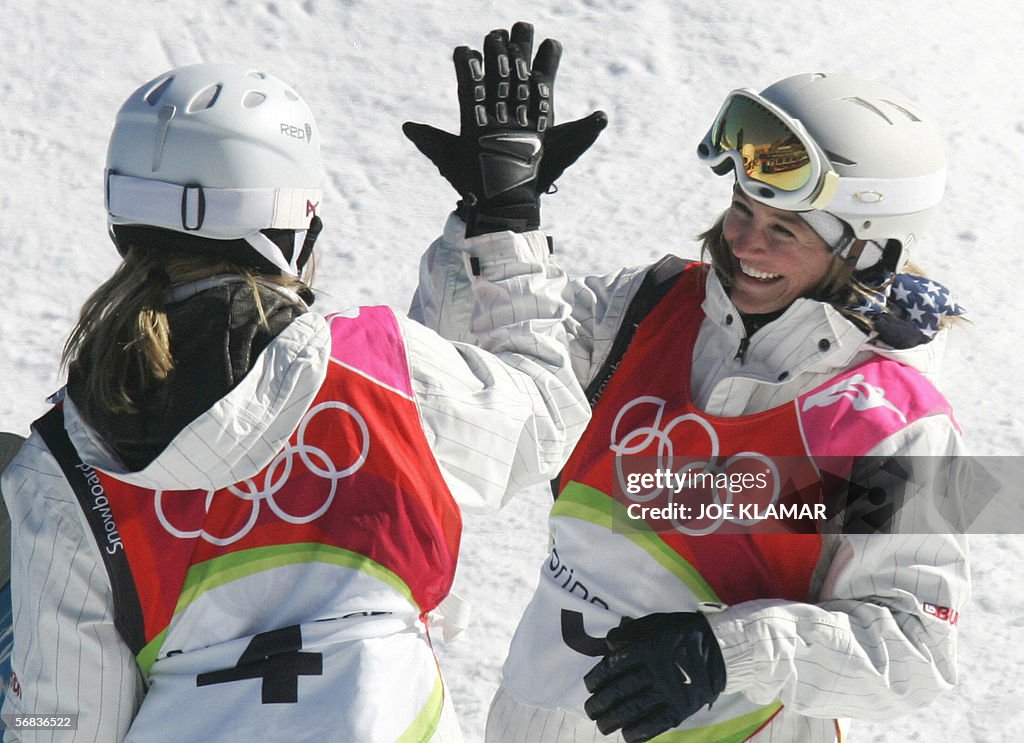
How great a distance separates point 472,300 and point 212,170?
72cm

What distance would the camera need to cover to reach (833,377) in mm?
2848

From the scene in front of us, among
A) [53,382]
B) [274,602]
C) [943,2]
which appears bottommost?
[53,382]

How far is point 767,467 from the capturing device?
284cm

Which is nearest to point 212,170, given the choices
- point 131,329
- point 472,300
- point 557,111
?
point 131,329

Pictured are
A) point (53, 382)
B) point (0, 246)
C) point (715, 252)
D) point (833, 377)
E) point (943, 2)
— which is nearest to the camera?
point (833, 377)

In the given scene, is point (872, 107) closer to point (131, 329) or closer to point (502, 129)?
point (502, 129)

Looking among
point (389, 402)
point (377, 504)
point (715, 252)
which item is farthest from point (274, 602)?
point (715, 252)

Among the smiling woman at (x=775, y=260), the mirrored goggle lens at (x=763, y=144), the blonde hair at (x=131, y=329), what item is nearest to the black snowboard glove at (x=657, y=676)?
the smiling woman at (x=775, y=260)

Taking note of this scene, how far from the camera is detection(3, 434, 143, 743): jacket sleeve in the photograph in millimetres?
2150

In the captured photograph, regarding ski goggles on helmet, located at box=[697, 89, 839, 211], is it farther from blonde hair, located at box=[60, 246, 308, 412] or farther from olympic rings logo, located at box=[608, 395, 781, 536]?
blonde hair, located at box=[60, 246, 308, 412]

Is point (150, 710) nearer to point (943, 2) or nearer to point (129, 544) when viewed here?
point (129, 544)

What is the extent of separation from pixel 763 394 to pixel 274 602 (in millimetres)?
1202

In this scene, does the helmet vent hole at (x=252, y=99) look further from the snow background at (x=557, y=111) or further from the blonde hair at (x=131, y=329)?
the snow background at (x=557, y=111)

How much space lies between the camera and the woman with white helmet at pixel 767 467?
8.84 ft
